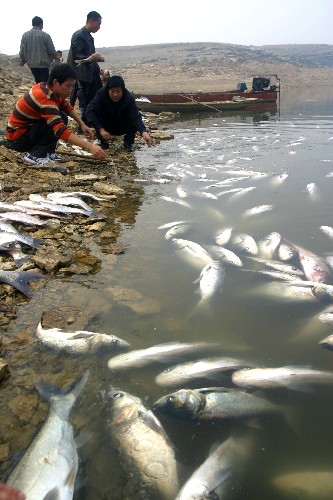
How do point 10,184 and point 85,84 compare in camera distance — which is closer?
point 10,184

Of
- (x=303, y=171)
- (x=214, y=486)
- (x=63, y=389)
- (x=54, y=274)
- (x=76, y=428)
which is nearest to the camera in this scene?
(x=214, y=486)

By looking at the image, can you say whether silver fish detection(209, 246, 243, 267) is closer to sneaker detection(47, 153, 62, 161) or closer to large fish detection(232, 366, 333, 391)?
large fish detection(232, 366, 333, 391)

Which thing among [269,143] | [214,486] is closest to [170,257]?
[214,486]

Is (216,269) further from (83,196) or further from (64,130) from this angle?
(64,130)

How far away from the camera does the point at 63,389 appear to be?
2668mm

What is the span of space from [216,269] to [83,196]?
9.99ft

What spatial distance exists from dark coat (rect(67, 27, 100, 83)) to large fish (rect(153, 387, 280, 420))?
29.1 feet

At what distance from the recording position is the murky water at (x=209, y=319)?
2223 mm

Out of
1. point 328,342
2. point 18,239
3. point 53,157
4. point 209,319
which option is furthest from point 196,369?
point 53,157

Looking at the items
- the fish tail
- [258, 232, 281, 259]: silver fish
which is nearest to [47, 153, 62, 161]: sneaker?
[258, 232, 281, 259]: silver fish

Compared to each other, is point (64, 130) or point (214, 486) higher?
point (64, 130)

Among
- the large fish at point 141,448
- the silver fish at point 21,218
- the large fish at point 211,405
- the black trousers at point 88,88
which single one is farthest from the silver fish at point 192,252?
the black trousers at point 88,88

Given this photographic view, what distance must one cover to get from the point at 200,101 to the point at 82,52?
37.4 feet

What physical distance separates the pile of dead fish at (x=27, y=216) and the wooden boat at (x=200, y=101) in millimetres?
13343
